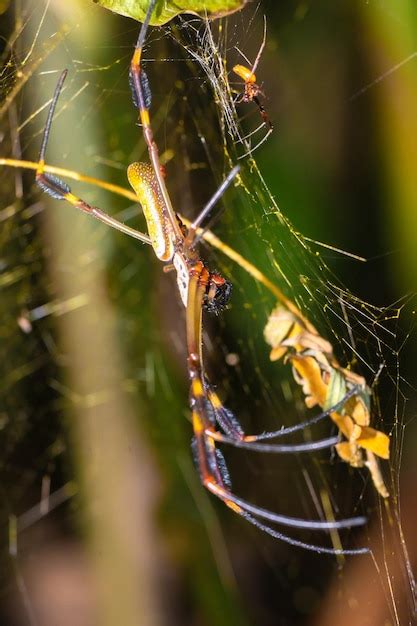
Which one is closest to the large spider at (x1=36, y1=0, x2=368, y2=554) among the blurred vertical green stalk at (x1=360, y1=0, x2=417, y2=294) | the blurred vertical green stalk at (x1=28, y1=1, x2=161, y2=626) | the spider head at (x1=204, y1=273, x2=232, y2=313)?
the spider head at (x1=204, y1=273, x2=232, y2=313)

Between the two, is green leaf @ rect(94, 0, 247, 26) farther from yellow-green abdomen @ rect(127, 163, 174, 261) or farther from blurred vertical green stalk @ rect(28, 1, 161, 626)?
blurred vertical green stalk @ rect(28, 1, 161, 626)

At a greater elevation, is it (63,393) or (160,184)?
(160,184)

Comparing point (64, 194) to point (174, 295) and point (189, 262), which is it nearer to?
point (189, 262)

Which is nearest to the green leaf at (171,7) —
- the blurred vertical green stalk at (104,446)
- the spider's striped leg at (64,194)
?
the spider's striped leg at (64,194)

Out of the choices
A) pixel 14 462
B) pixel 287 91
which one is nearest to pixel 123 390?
pixel 14 462

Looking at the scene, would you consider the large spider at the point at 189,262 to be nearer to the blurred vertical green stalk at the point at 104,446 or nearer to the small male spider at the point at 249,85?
the small male spider at the point at 249,85

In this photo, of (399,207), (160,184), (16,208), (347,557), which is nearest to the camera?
(160,184)

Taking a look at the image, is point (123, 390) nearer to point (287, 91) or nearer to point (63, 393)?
point (63, 393)
